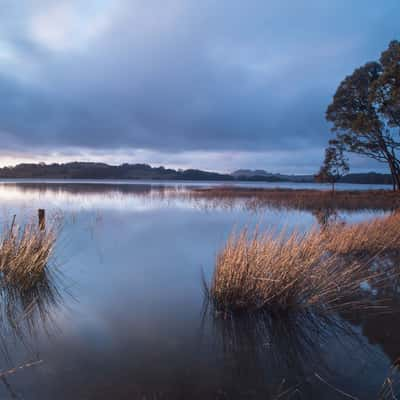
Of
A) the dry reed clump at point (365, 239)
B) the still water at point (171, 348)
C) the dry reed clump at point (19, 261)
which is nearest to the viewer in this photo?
the still water at point (171, 348)

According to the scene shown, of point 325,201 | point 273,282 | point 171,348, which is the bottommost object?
point 171,348

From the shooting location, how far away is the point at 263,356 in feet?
11.6

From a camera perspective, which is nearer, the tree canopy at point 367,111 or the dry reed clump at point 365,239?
the dry reed clump at point 365,239

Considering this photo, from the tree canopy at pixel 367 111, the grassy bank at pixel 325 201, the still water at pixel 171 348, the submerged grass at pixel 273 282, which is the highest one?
the tree canopy at pixel 367 111

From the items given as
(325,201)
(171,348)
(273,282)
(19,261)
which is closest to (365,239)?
(273,282)

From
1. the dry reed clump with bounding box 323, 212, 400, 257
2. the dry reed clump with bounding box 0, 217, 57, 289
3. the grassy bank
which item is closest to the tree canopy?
the grassy bank

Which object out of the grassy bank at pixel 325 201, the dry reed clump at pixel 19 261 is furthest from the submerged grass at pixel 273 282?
the grassy bank at pixel 325 201

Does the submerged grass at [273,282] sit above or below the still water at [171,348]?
above

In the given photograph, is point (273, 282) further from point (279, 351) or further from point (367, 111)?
point (367, 111)

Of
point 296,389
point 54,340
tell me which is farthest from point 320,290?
point 54,340

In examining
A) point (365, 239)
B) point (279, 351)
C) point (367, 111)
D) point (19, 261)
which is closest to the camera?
point (279, 351)

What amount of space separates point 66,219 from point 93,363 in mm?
13001

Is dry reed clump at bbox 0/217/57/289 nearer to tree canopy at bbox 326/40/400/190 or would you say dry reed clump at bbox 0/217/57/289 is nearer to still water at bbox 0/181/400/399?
still water at bbox 0/181/400/399

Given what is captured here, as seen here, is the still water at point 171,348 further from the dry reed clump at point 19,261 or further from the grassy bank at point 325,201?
the grassy bank at point 325,201
